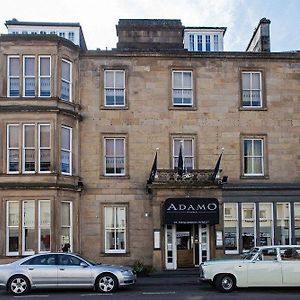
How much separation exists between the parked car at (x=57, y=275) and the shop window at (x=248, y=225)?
→ 30.7 feet

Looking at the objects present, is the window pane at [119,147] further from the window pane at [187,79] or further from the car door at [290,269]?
the car door at [290,269]

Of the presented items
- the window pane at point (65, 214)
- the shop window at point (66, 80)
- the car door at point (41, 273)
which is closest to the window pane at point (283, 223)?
the window pane at point (65, 214)

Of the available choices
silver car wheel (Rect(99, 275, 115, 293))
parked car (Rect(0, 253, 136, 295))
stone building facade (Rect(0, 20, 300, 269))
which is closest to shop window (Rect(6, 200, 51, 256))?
stone building facade (Rect(0, 20, 300, 269))

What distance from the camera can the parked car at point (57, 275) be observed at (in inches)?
738

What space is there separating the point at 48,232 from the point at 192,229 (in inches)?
273

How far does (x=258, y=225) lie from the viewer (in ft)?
87.1

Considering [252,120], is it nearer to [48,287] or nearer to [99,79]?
[99,79]

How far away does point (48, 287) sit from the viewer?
19000 mm

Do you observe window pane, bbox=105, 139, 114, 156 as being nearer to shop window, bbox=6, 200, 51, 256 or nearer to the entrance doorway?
shop window, bbox=6, 200, 51, 256

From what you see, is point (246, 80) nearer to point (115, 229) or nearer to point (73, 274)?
point (115, 229)

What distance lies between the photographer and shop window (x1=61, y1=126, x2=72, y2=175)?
83.9 feet

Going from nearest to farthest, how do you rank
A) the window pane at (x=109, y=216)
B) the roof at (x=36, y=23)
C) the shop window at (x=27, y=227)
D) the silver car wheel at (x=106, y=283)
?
1. the silver car wheel at (x=106, y=283)
2. the shop window at (x=27, y=227)
3. the window pane at (x=109, y=216)
4. the roof at (x=36, y=23)

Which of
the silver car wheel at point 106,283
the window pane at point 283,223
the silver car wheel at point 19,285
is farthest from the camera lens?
the window pane at point 283,223


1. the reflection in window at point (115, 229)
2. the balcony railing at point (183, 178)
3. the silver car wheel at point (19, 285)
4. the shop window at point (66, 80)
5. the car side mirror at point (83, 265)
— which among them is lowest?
the silver car wheel at point (19, 285)
